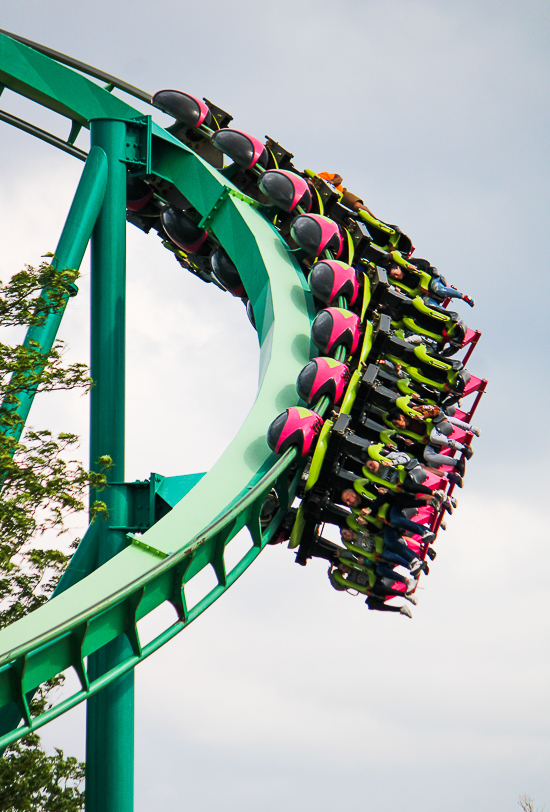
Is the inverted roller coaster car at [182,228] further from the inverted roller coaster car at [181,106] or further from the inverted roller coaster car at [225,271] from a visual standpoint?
the inverted roller coaster car at [181,106]

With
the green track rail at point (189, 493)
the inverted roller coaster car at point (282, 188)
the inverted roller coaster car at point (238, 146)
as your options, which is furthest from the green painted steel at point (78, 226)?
the inverted roller coaster car at point (282, 188)

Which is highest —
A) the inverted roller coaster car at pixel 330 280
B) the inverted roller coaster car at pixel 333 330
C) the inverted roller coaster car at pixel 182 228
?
the inverted roller coaster car at pixel 182 228

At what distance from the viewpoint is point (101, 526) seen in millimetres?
10000

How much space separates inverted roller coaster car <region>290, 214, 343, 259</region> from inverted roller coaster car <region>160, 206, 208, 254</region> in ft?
7.27

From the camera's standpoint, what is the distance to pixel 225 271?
1318 centimetres

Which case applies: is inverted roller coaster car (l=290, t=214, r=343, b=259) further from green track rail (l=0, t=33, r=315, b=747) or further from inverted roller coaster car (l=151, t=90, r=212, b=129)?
inverted roller coaster car (l=151, t=90, r=212, b=129)

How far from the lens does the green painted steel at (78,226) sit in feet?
31.6

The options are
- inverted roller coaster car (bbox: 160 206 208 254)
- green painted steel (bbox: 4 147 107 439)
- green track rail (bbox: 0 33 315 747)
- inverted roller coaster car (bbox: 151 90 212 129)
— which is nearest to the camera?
green track rail (bbox: 0 33 315 747)

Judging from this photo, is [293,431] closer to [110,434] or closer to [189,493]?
[189,493]

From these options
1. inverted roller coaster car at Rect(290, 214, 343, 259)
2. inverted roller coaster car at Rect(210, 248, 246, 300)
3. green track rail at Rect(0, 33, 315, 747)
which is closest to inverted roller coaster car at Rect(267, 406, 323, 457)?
green track rail at Rect(0, 33, 315, 747)

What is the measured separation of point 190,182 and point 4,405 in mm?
5061

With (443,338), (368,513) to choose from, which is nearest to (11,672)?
(368,513)

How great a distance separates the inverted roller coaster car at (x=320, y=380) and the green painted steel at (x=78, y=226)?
2.45m

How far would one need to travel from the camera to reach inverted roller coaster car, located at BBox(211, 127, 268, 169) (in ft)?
42.0
